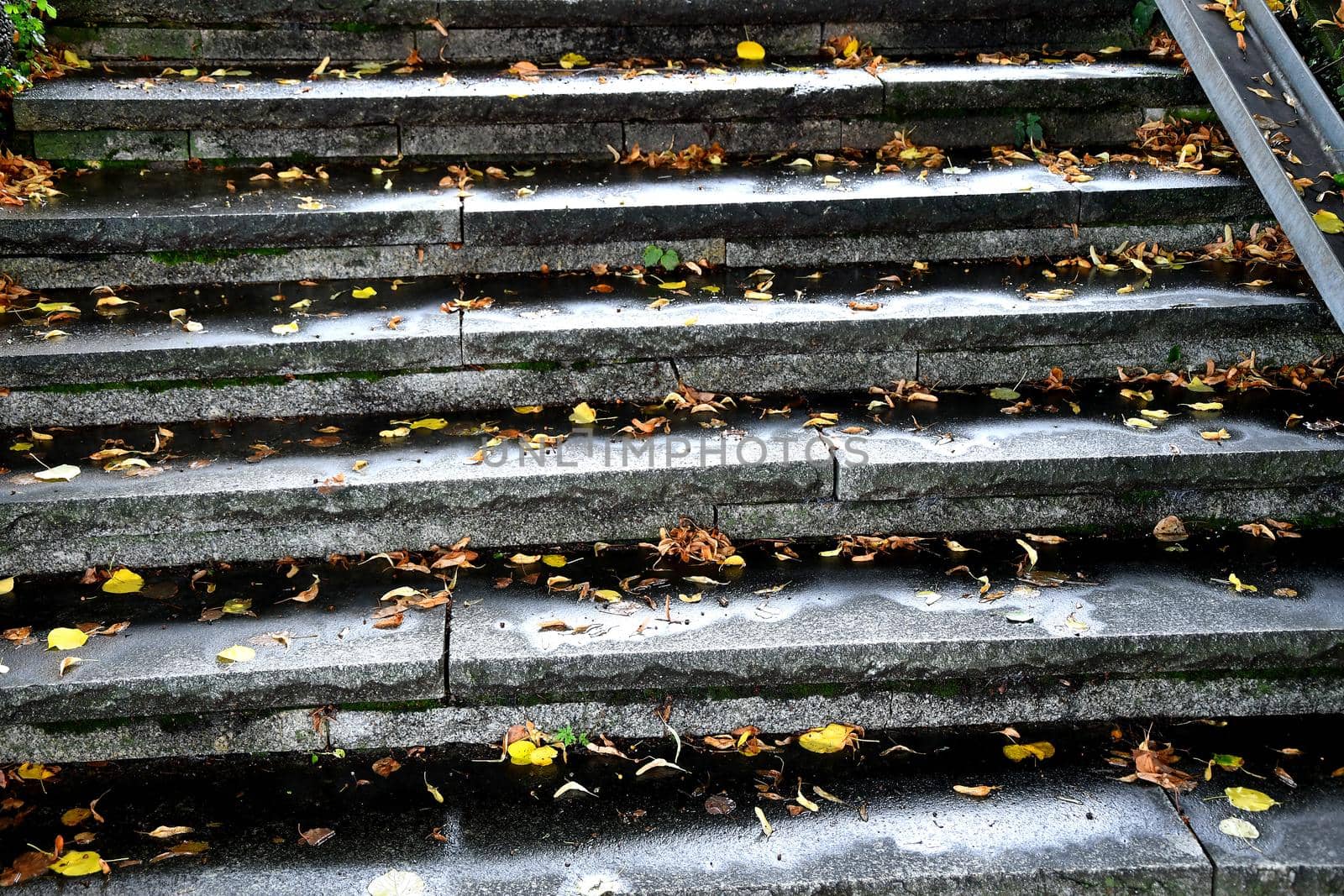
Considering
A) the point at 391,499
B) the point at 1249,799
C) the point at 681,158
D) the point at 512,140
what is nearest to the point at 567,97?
the point at 512,140

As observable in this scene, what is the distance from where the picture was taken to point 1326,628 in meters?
2.90

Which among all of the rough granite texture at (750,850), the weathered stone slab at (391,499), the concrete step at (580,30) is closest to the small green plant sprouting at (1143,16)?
the concrete step at (580,30)

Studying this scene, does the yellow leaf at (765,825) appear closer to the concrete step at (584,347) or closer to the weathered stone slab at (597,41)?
the concrete step at (584,347)

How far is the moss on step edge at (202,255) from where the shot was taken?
3961 mm

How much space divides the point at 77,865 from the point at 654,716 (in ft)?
4.93

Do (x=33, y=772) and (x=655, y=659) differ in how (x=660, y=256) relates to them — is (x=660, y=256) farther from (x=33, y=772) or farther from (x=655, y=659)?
(x=33, y=772)

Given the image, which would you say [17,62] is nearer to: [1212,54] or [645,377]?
[645,377]

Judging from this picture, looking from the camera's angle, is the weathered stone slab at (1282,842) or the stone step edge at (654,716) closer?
the weathered stone slab at (1282,842)

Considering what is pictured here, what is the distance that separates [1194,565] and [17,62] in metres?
5.11

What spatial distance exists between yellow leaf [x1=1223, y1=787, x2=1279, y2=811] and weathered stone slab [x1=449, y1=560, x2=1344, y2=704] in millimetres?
346

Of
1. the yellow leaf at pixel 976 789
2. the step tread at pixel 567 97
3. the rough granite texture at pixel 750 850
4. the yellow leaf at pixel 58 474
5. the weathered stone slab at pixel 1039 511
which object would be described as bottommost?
the rough granite texture at pixel 750 850

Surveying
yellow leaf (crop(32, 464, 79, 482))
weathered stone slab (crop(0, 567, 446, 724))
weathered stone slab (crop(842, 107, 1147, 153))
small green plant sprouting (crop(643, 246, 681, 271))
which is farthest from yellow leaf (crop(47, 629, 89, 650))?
weathered stone slab (crop(842, 107, 1147, 153))

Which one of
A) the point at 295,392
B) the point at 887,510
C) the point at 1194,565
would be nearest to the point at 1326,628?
the point at 1194,565

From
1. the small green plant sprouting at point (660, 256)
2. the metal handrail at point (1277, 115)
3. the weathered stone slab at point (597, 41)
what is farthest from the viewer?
the weathered stone slab at point (597, 41)
